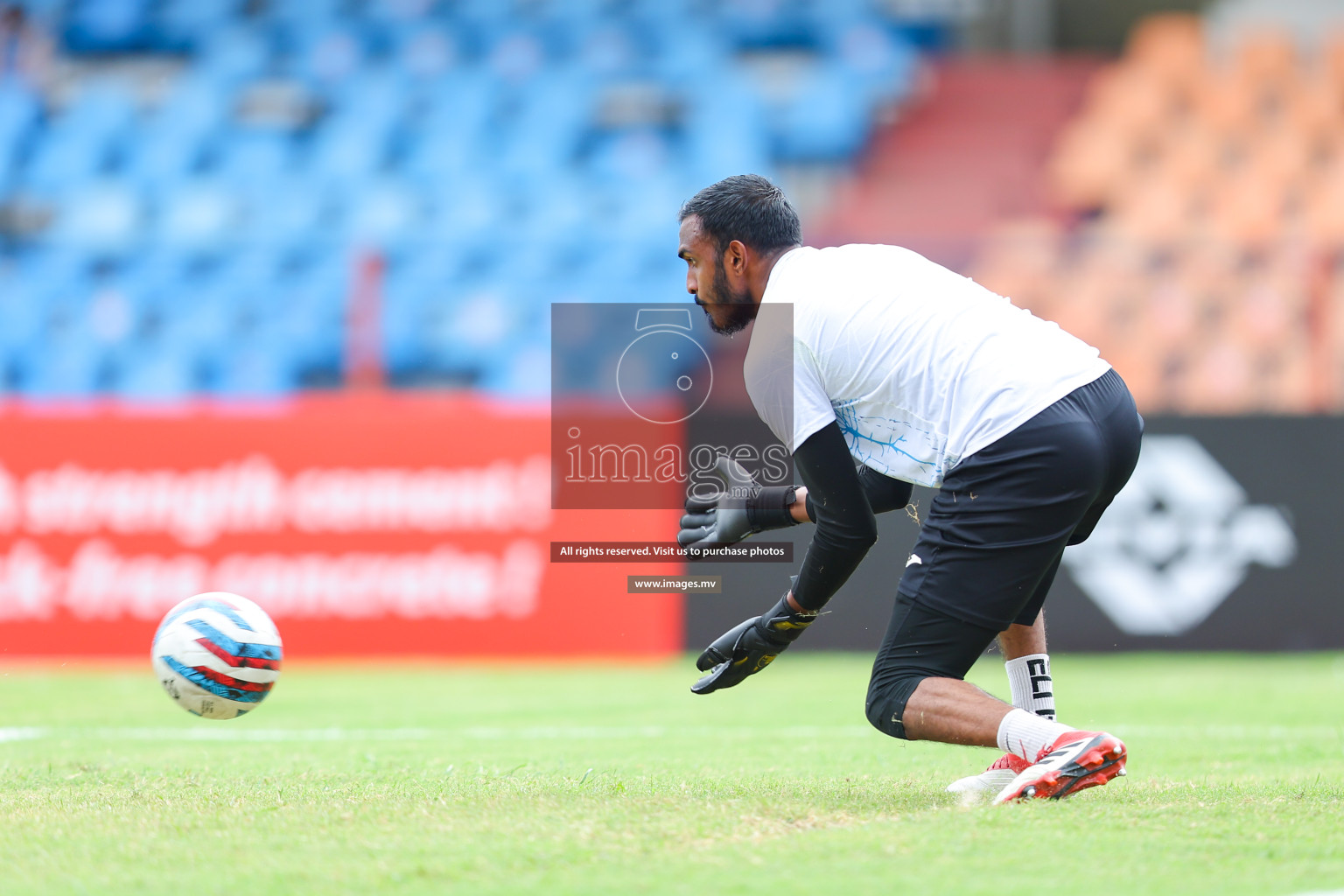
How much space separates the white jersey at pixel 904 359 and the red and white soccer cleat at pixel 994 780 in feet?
3.03

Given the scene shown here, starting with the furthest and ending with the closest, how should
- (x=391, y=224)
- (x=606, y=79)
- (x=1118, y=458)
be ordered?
(x=606, y=79)
(x=391, y=224)
(x=1118, y=458)

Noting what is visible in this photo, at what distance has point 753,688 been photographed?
333 inches

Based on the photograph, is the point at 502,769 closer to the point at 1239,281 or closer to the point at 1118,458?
the point at 1118,458

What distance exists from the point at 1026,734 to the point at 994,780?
1.77ft

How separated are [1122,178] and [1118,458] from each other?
12.0 m

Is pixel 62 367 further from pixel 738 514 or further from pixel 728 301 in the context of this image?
pixel 728 301

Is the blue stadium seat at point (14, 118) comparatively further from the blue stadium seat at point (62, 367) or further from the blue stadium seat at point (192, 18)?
the blue stadium seat at point (62, 367)

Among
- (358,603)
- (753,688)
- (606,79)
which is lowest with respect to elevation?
(753,688)

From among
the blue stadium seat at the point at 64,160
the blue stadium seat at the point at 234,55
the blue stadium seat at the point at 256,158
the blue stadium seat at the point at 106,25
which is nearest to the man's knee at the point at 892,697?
the blue stadium seat at the point at 256,158

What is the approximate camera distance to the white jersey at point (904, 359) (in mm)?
4039

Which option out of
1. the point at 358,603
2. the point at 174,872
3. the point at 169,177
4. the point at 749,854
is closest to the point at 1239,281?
the point at 358,603

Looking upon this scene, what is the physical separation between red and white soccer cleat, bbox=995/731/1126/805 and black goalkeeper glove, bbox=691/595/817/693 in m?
0.84

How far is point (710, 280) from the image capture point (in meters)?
4.25

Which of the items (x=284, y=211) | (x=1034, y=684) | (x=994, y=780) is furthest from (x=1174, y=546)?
(x=284, y=211)
